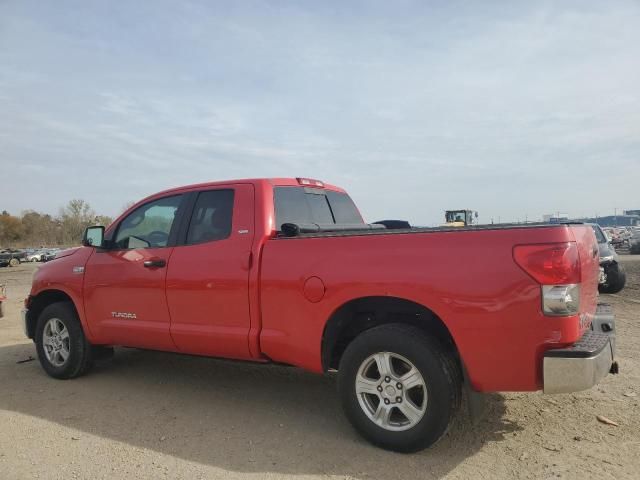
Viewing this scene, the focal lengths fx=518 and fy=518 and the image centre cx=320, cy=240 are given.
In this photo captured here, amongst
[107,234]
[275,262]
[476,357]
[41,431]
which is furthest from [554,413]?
[107,234]

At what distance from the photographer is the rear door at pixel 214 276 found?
13.7ft

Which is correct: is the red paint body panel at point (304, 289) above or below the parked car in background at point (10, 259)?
above

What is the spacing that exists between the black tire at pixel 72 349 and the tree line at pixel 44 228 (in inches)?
3400

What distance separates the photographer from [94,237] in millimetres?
A: 5293

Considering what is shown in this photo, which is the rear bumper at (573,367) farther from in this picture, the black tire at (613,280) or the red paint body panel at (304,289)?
the black tire at (613,280)

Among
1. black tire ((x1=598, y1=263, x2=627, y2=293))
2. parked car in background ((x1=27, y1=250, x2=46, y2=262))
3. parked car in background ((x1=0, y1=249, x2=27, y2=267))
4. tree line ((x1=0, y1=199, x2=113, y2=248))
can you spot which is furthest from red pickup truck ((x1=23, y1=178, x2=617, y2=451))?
tree line ((x1=0, y1=199, x2=113, y2=248))

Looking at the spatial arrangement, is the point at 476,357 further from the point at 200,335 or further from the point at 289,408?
the point at 200,335

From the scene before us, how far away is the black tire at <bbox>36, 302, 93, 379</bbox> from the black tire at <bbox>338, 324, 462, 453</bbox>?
124 inches

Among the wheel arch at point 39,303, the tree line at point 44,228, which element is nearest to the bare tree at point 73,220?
the tree line at point 44,228

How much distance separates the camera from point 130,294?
492 centimetres

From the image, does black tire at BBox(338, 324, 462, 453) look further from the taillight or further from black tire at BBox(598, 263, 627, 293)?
black tire at BBox(598, 263, 627, 293)

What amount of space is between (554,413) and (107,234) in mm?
4455

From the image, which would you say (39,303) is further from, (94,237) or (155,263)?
(155,263)

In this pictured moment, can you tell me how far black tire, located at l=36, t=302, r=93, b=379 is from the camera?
5.41 m
